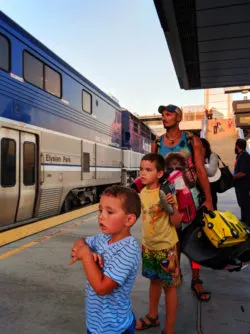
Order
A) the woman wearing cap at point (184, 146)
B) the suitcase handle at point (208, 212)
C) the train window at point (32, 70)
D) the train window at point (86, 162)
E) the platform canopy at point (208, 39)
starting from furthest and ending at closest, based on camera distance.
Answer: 1. the train window at point (86, 162)
2. the train window at point (32, 70)
3. the platform canopy at point (208, 39)
4. the woman wearing cap at point (184, 146)
5. the suitcase handle at point (208, 212)

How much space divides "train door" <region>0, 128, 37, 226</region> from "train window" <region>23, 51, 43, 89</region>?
4.01 feet

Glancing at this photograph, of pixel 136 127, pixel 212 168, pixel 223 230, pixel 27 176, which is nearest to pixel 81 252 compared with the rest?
pixel 223 230

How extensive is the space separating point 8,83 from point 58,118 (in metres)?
2.04

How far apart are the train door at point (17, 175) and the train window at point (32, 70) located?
4.01 ft

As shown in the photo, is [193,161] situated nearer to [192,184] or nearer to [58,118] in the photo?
[192,184]

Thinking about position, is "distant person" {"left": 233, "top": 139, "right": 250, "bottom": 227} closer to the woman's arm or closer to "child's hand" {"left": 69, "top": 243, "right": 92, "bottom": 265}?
the woman's arm

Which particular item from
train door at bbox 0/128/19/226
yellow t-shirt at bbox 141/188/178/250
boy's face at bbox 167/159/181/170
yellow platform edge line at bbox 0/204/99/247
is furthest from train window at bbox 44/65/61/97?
yellow t-shirt at bbox 141/188/178/250

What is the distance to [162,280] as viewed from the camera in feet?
8.26

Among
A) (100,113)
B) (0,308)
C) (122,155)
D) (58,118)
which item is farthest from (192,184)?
(122,155)

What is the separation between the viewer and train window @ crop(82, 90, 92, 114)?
10.1 m

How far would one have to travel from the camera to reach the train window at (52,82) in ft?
26.0

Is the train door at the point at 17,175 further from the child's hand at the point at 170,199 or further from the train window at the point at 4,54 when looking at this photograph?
the child's hand at the point at 170,199

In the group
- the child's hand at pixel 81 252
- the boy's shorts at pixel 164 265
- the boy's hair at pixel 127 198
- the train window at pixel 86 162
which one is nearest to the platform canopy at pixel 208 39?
the boy's shorts at pixel 164 265

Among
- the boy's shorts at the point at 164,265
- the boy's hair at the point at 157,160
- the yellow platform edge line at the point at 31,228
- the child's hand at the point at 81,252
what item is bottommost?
the yellow platform edge line at the point at 31,228
